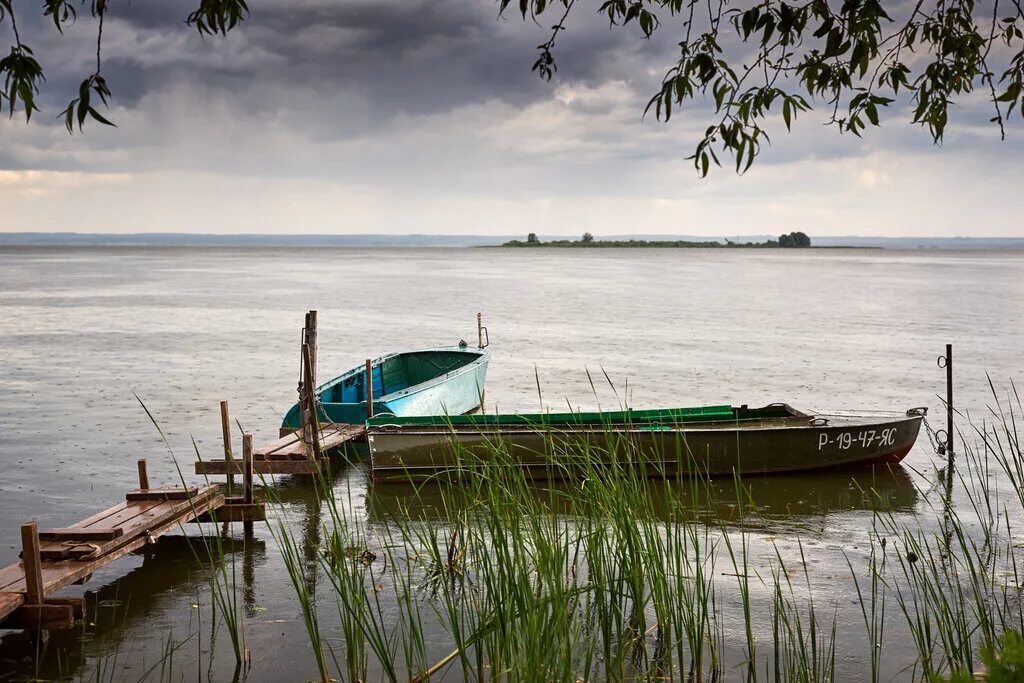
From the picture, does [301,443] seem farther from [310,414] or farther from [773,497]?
[773,497]

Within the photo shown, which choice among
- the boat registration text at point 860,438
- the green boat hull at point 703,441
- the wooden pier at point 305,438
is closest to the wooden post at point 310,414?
the wooden pier at point 305,438

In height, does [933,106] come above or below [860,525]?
above

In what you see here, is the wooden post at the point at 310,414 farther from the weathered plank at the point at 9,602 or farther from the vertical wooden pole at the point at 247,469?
the weathered plank at the point at 9,602

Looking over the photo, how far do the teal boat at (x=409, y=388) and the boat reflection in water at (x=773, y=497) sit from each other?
1.07m

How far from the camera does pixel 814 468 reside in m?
11.7

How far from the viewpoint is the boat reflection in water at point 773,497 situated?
397 inches

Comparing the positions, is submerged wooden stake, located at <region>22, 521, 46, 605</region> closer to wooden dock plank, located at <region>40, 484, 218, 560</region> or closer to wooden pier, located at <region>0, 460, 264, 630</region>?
wooden pier, located at <region>0, 460, 264, 630</region>

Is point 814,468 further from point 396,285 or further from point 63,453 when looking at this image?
point 396,285

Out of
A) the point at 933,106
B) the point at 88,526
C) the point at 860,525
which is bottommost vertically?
the point at 860,525

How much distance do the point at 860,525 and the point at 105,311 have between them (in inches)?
1341

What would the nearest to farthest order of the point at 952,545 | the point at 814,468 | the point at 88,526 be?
the point at 88,526, the point at 952,545, the point at 814,468

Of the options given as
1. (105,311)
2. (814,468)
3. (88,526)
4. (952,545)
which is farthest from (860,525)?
(105,311)

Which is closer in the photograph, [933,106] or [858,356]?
[933,106]

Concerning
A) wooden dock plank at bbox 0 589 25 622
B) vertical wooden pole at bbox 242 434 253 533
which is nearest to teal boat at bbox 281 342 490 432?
vertical wooden pole at bbox 242 434 253 533
